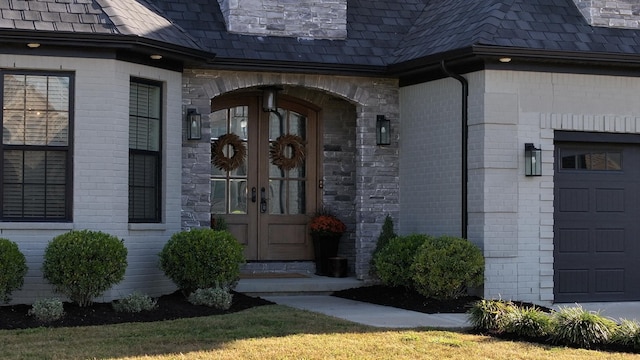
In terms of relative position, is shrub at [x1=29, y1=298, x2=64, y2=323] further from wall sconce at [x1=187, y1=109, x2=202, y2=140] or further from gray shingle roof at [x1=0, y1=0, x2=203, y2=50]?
wall sconce at [x1=187, y1=109, x2=202, y2=140]

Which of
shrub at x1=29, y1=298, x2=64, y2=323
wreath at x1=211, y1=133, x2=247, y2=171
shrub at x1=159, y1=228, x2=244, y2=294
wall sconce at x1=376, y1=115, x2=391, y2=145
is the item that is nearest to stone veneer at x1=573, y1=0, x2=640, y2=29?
wall sconce at x1=376, y1=115, x2=391, y2=145

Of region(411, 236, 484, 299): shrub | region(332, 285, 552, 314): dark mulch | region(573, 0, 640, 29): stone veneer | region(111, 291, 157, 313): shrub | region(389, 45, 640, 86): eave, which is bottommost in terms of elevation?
region(332, 285, 552, 314): dark mulch

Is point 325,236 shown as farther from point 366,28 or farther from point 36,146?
point 36,146

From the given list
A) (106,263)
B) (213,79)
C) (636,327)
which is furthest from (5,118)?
(636,327)

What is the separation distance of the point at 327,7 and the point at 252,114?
2003 millimetres

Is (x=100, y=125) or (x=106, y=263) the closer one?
(x=106, y=263)

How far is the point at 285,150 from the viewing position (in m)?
16.3

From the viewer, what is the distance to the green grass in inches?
381

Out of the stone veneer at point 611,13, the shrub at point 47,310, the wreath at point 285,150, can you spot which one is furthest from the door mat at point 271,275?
the stone veneer at point 611,13

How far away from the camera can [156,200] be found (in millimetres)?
13984

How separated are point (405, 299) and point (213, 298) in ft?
8.88

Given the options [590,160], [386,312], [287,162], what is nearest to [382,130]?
[287,162]

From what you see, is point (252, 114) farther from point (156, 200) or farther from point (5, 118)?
point (5, 118)

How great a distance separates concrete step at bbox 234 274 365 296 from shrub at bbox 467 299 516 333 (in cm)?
406
